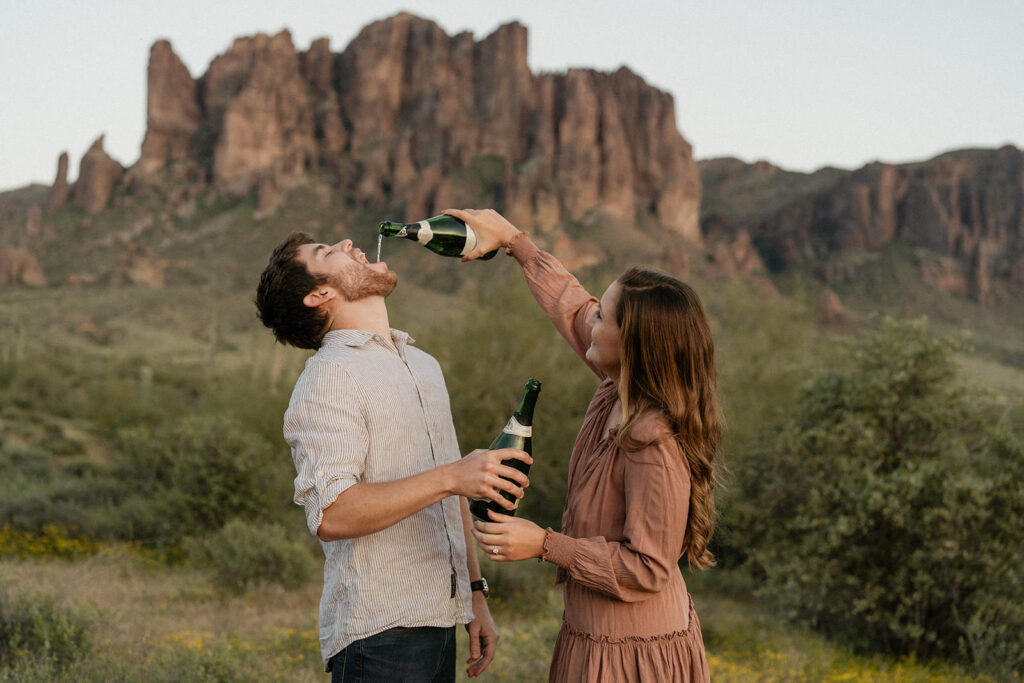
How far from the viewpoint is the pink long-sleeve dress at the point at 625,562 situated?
2.14m

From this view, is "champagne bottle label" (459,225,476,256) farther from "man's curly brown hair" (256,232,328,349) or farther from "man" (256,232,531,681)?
"man's curly brown hair" (256,232,328,349)

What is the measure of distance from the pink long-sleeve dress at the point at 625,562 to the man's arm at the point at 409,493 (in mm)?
265

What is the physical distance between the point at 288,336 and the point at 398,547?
882 mm

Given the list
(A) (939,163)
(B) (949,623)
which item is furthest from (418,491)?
(A) (939,163)

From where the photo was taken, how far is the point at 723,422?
2.35 meters

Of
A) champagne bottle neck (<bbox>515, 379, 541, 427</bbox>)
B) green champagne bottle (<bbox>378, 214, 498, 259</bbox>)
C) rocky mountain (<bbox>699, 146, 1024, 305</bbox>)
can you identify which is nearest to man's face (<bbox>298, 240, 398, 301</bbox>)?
green champagne bottle (<bbox>378, 214, 498, 259</bbox>)

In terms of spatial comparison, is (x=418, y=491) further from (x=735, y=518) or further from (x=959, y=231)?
(x=959, y=231)

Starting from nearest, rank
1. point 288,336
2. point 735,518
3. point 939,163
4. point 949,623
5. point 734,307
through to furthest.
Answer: point 288,336, point 949,623, point 735,518, point 734,307, point 939,163

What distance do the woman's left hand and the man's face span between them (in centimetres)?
96

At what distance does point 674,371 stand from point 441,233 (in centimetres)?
102

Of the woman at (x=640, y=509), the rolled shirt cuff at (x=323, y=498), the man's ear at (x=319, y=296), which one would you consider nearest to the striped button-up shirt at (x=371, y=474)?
the rolled shirt cuff at (x=323, y=498)

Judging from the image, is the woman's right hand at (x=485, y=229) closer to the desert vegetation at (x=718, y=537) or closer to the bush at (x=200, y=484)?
the desert vegetation at (x=718, y=537)

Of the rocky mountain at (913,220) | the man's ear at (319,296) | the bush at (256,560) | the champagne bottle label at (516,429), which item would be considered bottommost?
the bush at (256,560)

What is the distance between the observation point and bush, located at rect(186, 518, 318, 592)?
28.8 ft
